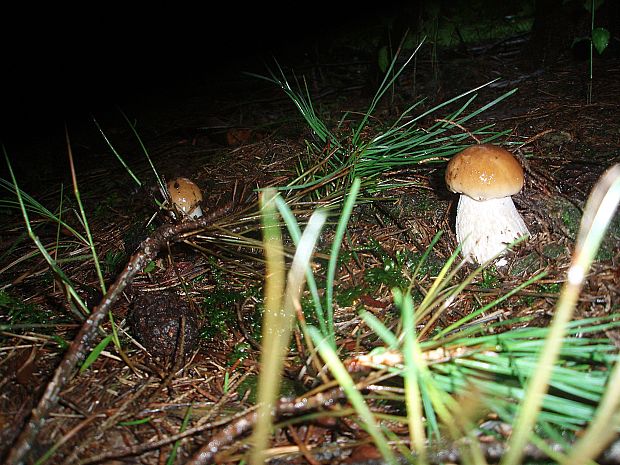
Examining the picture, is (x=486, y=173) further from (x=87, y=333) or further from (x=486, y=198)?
(x=87, y=333)

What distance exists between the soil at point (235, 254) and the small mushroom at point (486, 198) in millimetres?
81

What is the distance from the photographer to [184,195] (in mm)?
2061

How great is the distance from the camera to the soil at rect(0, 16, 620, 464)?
1198 mm

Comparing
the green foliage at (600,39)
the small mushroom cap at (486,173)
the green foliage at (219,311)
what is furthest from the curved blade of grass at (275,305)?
the green foliage at (600,39)

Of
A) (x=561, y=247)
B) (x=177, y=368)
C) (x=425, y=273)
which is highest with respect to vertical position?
(x=561, y=247)

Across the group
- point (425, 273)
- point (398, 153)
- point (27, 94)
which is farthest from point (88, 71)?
point (425, 273)

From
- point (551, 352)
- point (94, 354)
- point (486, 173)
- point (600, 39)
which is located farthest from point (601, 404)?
point (600, 39)

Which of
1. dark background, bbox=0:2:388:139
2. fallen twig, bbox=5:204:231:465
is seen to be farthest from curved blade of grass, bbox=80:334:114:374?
dark background, bbox=0:2:388:139

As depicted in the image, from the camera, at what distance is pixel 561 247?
5.24 ft

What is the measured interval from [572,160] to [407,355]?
5.04 feet

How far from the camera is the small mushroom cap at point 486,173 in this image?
5.11 feet

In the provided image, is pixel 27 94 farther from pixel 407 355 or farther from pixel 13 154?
pixel 407 355

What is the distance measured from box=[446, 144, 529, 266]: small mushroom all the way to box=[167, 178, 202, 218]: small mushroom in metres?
1.10

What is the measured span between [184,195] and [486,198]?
1.25 metres
